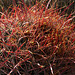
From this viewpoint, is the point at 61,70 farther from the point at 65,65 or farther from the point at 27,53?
the point at 27,53

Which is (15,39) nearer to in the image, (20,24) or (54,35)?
(20,24)

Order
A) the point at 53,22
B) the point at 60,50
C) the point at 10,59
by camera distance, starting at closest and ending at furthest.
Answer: the point at 10,59
the point at 60,50
the point at 53,22

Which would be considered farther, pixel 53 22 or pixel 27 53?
pixel 53 22

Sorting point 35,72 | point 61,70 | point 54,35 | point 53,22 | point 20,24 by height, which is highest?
point 20,24

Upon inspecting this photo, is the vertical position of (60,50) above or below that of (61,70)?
above

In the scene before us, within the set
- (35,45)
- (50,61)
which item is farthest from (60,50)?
(35,45)

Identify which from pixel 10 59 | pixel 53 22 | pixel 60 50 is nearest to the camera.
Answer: pixel 10 59

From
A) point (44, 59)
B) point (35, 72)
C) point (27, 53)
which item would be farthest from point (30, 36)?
point (35, 72)
